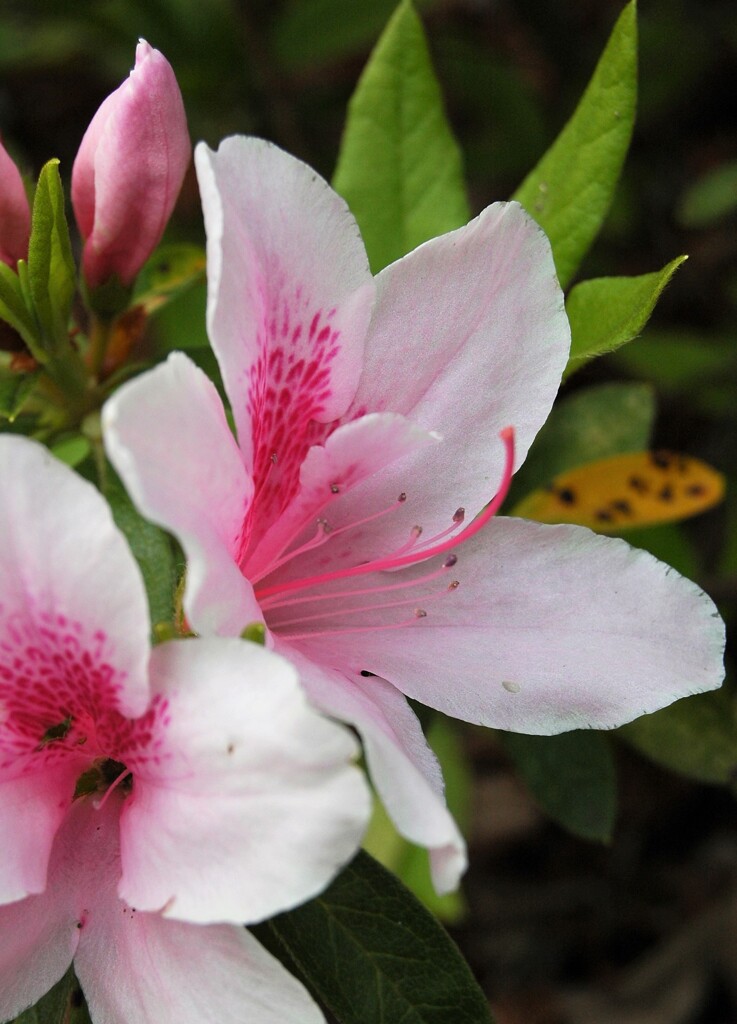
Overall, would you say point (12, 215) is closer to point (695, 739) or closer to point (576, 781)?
point (576, 781)

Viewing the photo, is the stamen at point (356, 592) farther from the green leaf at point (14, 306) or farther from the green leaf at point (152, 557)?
the green leaf at point (14, 306)

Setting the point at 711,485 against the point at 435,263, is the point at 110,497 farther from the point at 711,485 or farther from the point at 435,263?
the point at 711,485

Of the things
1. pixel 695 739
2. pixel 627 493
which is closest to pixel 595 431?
pixel 627 493

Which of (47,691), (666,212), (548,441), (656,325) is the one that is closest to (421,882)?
(548,441)

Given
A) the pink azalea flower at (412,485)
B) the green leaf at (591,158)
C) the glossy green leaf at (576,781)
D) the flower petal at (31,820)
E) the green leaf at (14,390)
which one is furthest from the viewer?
the glossy green leaf at (576,781)

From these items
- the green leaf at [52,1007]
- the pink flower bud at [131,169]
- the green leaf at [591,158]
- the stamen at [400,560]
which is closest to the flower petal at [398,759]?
the stamen at [400,560]

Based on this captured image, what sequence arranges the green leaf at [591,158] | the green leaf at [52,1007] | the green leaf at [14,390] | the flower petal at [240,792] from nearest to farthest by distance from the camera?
the flower petal at [240,792] < the green leaf at [52,1007] < the green leaf at [14,390] < the green leaf at [591,158]
